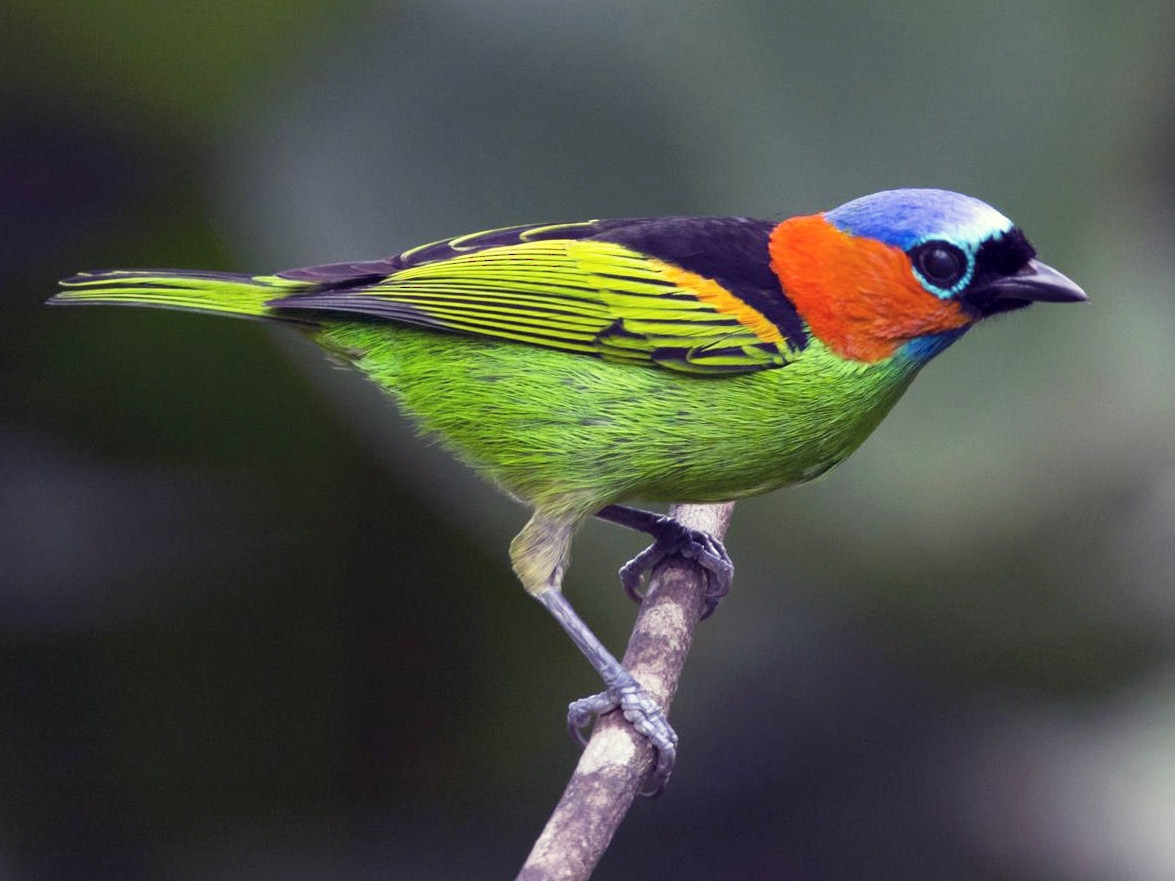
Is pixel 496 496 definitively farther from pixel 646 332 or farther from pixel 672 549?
pixel 646 332

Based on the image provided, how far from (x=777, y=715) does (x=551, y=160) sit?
1.48 metres

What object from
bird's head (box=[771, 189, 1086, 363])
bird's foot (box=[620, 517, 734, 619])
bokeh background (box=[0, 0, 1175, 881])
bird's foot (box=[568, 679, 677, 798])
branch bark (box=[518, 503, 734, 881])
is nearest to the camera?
branch bark (box=[518, 503, 734, 881])

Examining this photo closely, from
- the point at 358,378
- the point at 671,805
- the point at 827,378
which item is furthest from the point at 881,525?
the point at 358,378

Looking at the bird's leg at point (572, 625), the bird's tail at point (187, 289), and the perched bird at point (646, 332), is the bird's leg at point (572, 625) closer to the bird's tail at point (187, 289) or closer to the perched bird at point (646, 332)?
the perched bird at point (646, 332)

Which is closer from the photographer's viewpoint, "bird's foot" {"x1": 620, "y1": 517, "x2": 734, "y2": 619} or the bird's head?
the bird's head

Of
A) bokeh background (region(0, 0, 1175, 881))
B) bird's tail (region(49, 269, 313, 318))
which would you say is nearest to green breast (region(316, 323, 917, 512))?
bird's tail (region(49, 269, 313, 318))

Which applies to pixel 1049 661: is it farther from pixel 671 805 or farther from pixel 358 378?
pixel 358 378

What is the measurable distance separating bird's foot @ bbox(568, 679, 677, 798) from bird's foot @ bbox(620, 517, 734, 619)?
47cm

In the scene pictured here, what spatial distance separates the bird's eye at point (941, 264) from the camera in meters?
3.56

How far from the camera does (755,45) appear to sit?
4273 millimetres

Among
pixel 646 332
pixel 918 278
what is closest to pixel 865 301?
pixel 918 278

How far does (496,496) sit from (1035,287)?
4.61ft

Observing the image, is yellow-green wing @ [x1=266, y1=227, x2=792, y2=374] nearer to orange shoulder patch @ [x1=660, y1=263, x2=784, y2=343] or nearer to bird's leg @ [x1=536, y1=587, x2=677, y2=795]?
orange shoulder patch @ [x1=660, y1=263, x2=784, y2=343]

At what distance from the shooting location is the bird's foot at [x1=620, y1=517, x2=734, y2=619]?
3928 millimetres
